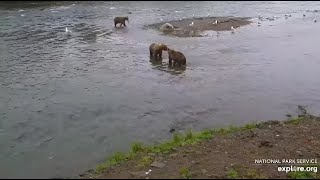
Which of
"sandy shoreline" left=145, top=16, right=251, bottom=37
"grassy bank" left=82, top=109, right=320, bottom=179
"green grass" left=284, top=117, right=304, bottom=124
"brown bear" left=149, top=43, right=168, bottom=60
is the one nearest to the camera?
"grassy bank" left=82, top=109, right=320, bottom=179

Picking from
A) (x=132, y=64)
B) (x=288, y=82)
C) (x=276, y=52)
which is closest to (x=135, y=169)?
(x=288, y=82)

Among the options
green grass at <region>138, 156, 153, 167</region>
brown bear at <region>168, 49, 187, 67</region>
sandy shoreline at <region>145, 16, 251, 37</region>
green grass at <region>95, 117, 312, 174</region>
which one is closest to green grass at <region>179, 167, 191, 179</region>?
green grass at <region>138, 156, 153, 167</region>

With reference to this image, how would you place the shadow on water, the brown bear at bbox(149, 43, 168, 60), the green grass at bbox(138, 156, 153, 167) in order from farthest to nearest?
the brown bear at bbox(149, 43, 168, 60), the shadow on water, the green grass at bbox(138, 156, 153, 167)

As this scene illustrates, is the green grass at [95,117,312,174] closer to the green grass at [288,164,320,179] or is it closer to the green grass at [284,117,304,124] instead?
the green grass at [284,117,304,124]

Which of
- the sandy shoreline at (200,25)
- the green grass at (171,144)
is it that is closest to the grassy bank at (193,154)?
the green grass at (171,144)

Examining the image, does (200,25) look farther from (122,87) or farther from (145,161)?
(145,161)

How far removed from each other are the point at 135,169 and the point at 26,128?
533cm

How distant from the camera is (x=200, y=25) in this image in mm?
34438

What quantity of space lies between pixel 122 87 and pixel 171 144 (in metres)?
6.76

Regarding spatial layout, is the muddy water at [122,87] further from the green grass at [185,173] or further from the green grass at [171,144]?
the green grass at [185,173]

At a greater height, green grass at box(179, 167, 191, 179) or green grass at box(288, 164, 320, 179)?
green grass at box(179, 167, 191, 179)

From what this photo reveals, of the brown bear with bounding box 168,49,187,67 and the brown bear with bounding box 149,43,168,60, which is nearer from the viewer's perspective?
the brown bear with bounding box 168,49,187,67

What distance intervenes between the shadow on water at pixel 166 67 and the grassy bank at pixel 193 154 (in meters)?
7.40

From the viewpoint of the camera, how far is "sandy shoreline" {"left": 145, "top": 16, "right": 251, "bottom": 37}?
31.1m
